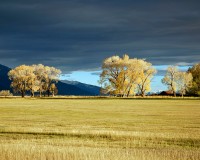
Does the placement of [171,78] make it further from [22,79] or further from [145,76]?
[22,79]

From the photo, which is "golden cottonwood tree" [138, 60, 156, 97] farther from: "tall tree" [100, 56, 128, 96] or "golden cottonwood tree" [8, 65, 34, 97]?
"golden cottonwood tree" [8, 65, 34, 97]

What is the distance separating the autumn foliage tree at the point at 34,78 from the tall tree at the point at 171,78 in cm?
4615

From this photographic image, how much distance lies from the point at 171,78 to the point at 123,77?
31.7 m

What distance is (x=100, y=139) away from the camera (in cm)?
3069

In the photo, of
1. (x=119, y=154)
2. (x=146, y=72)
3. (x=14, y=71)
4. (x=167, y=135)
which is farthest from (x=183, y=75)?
(x=119, y=154)

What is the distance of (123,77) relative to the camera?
14838cm

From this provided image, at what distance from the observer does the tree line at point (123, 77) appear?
149m

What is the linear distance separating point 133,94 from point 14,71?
2351 inches

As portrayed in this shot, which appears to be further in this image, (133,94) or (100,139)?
(133,94)

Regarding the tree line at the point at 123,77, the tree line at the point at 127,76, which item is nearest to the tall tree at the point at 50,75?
the tree line at the point at 123,77

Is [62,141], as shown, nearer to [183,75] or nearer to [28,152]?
[28,152]

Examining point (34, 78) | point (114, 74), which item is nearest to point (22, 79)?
point (34, 78)

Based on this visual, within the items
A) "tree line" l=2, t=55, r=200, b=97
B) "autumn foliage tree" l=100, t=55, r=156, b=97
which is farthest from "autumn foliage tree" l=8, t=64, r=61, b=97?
"autumn foliage tree" l=100, t=55, r=156, b=97

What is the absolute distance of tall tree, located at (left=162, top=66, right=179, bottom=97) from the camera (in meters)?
170
